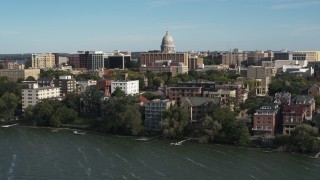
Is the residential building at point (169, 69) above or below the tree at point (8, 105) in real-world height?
above

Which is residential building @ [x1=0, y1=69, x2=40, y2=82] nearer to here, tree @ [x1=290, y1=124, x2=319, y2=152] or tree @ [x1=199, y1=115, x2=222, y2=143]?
tree @ [x1=199, y1=115, x2=222, y2=143]

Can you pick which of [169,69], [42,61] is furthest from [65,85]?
[42,61]

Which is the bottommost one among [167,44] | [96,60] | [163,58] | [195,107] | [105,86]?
[195,107]

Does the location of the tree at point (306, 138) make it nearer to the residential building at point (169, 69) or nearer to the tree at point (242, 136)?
the tree at point (242, 136)

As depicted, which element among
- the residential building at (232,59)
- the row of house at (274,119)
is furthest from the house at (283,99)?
the residential building at (232,59)

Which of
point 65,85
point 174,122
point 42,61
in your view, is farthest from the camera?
point 42,61

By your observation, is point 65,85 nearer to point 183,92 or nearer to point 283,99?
point 183,92

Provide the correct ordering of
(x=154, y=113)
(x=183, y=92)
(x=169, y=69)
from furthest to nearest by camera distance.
→ (x=169, y=69) < (x=183, y=92) < (x=154, y=113)
